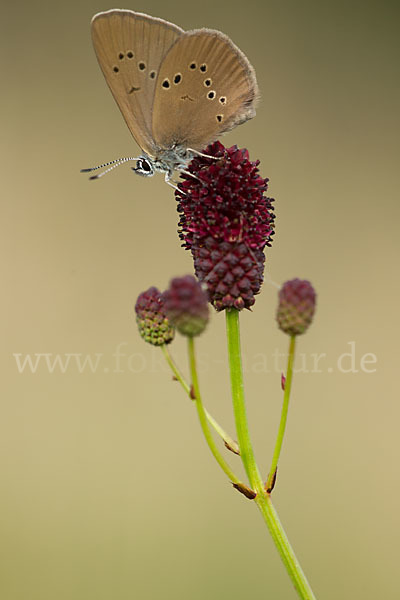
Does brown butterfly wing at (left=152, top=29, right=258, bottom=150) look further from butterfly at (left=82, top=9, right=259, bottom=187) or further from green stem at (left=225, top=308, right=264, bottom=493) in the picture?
green stem at (left=225, top=308, right=264, bottom=493)

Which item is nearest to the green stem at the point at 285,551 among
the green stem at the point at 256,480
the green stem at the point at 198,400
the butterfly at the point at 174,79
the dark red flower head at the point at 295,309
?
the green stem at the point at 256,480

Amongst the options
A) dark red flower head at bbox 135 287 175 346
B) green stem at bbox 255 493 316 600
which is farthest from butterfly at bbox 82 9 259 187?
green stem at bbox 255 493 316 600

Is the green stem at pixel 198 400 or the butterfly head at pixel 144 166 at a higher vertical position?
the butterfly head at pixel 144 166

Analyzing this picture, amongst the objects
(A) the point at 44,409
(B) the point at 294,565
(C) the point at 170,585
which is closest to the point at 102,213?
(A) the point at 44,409

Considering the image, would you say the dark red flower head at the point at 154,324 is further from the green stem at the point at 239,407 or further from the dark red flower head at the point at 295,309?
→ the dark red flower head at the point at 295,309

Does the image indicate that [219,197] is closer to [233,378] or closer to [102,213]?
[233,378]

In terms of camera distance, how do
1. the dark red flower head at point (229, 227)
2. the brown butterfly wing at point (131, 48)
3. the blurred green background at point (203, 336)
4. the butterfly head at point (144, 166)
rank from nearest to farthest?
1. the dark red flower head at point (229, 227)
2. the brown butterfly wing at point (131, 48)
3. the butterfly head at point (144, 166)
4. the blurred green background at point (203, 336)

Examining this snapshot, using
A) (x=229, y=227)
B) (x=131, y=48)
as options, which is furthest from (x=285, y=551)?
(x=131, y=48)
